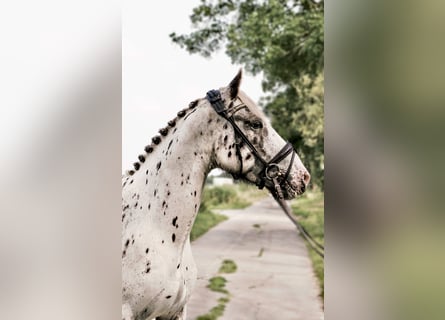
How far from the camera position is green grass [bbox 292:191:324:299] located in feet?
12.6

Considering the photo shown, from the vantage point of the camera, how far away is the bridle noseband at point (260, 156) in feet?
3.12

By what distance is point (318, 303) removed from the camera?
2850 mm

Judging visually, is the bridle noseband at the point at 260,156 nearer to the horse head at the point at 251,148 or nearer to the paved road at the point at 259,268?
the horse head at the point at 251,148

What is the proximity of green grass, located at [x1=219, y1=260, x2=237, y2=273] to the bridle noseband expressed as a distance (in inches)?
106

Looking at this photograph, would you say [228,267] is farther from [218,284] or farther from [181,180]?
[181,180]

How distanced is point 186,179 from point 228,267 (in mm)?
2806

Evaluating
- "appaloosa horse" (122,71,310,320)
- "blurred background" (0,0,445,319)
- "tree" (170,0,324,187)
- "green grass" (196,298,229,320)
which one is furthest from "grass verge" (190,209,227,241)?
"blurred background" (0,0,445,319)

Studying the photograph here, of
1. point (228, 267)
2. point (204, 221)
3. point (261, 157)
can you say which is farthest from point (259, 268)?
point (261, 157)

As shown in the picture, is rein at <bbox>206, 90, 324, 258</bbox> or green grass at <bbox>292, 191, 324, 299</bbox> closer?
rein at <bbox>206, 90, 324, 258</bbox>

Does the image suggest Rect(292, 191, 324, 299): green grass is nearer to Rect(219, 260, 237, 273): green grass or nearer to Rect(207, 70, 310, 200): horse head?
Rect(219, 260, 237, 273): green grass
